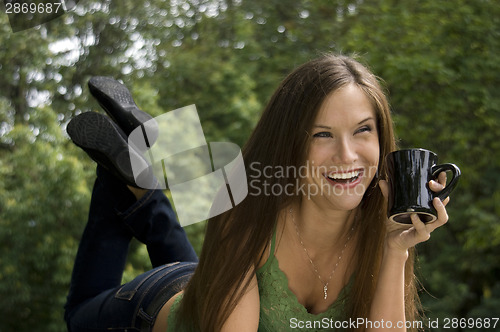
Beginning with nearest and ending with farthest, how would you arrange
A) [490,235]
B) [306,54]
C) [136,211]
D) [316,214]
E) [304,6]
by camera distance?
[316,214] → [136,211] → [490,235] → [306,54] → [304,6]

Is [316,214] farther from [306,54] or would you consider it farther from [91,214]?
[306,54]

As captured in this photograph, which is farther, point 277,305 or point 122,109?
point 122,109

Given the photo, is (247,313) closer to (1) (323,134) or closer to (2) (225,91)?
(1) (323,134)

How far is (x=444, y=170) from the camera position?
1668 mm

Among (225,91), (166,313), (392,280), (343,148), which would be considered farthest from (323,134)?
(225,91)

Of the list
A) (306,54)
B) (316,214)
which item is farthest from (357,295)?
(306,54)

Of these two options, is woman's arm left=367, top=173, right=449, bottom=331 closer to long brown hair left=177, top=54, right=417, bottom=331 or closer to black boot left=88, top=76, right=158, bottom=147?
long brown hair left=177, top=54, right=417, bottom=331

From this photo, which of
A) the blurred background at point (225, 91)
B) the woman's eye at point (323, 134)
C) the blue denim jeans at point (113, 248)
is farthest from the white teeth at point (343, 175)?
the blurred background at point (225, 91)

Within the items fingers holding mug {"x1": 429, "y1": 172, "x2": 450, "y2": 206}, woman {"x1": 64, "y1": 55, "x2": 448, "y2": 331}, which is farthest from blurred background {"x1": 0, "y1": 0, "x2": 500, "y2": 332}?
fingers holding mug {"x1": 429, "y1": 172, "x2": 450, "y2": 206}

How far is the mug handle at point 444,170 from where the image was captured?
159cm

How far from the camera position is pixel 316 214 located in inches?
76.4

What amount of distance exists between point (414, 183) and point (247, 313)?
0.59m

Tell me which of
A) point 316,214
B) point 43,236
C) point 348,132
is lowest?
point 43,236

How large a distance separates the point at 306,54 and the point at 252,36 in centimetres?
80
